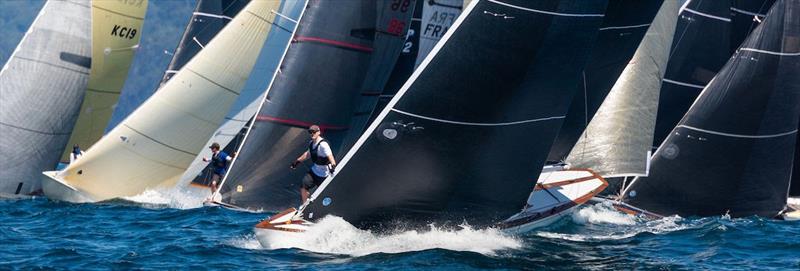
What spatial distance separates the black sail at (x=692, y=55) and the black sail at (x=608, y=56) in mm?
5297

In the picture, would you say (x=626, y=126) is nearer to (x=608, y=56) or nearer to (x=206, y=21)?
(x=608, y=56)

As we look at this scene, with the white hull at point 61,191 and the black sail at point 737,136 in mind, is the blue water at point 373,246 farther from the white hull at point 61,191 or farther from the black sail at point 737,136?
the white hull at point 61,191

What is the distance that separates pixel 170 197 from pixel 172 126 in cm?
138

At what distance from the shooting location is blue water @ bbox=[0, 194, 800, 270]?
52.6ft

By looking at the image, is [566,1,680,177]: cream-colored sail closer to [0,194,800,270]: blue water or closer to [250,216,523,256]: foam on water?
[0,194,800,270]: blue water

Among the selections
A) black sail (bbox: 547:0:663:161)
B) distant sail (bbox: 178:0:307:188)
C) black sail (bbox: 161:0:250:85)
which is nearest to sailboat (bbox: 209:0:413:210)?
distant sail (bbox: 178:0:307:188)

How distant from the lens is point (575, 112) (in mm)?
20438

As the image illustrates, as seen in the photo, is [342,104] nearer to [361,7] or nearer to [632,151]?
[361,7]

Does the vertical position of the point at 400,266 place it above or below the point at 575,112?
below

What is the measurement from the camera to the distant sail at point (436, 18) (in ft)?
72.4

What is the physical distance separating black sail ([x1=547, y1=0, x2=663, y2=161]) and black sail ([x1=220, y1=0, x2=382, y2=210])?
4.84 m

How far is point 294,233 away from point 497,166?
2756 mm

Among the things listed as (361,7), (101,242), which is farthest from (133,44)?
(101,242)

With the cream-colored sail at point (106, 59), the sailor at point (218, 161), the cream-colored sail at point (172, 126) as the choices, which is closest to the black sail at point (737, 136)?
the sailor at point (218, 161)
